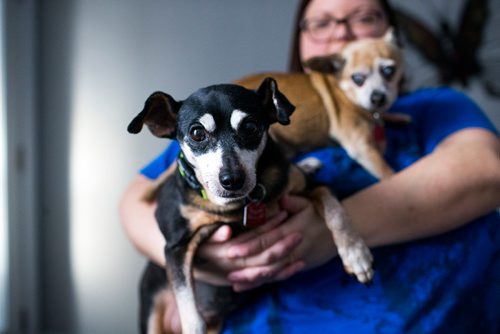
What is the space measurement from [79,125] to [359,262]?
5.59 ft

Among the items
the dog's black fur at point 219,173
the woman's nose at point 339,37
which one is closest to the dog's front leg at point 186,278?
the dog's black fur at point 219,173

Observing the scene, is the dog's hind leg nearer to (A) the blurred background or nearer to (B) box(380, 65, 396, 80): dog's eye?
(B) box(380, 65, 396, 80): dog's eye

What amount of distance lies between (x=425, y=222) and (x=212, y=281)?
0.44m

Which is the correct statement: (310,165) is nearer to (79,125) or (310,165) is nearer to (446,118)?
(446,118)

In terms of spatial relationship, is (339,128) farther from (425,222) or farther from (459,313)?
(459,313)

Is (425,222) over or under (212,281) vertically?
over

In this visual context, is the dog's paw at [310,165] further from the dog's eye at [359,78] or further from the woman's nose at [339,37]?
the woman's nose at [339,37]

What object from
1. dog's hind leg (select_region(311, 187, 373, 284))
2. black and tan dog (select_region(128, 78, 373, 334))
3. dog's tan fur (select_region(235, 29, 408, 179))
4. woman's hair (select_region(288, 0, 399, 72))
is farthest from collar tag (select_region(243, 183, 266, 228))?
woman's hair (select_region(288, 0, 399, 72))

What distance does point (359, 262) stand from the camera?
689 millimetres

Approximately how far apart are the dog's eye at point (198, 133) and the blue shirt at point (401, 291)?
0.42 metres

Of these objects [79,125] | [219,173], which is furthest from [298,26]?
[79,125]

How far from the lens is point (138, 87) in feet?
5.16

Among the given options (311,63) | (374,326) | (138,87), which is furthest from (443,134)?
(138,87)

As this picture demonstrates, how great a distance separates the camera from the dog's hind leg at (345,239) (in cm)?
69
